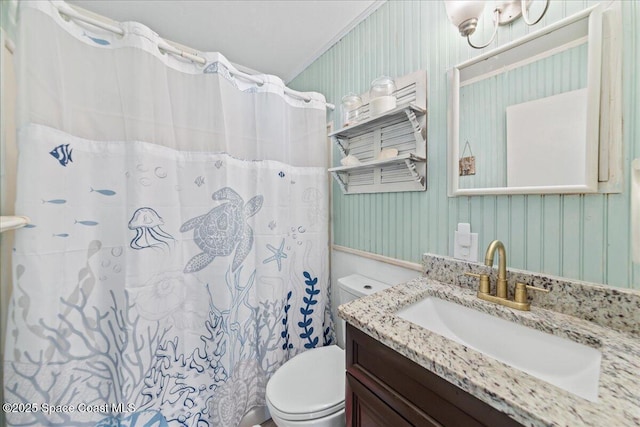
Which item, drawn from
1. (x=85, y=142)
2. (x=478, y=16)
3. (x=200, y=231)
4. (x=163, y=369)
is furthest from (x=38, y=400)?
(x=478, y=16)

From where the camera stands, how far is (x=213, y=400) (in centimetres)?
123

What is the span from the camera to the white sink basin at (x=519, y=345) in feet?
1.98

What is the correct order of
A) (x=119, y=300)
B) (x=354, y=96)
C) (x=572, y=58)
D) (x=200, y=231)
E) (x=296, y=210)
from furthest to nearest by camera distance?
(x=296, y=210) < (x=354, y=96) < (x=200, y=231) < (x=119, y=300) < (x=572, y=58)

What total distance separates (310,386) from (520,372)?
888 millimetres

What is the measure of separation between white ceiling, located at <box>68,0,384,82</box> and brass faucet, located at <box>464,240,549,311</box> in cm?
141

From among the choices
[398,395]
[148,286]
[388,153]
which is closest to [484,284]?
[398,395]

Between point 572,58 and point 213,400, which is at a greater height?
point 572,58

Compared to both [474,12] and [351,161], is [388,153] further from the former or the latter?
[474,12]

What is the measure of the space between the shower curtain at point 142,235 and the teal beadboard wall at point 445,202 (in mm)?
491

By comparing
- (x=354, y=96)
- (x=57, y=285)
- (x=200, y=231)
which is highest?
(x=354, y=96)

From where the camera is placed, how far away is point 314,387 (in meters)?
1.09

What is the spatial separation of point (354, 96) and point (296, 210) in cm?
78

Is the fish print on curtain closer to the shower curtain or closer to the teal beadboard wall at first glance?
the shower curtain

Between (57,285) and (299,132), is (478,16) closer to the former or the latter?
(299,132)
